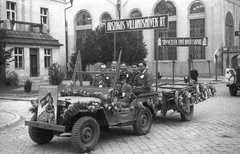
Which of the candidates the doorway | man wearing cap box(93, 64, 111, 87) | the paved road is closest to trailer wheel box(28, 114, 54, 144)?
the paved road

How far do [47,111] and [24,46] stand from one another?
24310 millimetres

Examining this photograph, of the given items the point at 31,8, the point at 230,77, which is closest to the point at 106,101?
the point at 230,77

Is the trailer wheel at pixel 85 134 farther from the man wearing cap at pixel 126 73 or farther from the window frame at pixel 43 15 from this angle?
the window frame at pixel 43 15

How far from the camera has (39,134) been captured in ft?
23.4

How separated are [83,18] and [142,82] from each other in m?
45.3

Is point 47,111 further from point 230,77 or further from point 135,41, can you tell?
point 135,41

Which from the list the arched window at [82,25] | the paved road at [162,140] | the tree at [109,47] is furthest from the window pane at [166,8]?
the paved road at [162,140]

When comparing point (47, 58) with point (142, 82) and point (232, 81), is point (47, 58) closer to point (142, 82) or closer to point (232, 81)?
point (232, 81)

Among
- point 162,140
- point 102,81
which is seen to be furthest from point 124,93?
point 162,140

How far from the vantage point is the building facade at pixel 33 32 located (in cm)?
2936

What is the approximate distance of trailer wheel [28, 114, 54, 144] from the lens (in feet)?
23.1

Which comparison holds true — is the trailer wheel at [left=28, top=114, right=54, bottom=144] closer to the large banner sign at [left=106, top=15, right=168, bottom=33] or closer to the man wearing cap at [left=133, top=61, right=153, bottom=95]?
the man wearing cap at [left=133, top=61, right=153, bottom=95]

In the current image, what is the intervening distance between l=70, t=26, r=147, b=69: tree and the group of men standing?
2127 centimetres

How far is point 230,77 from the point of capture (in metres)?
17.7
